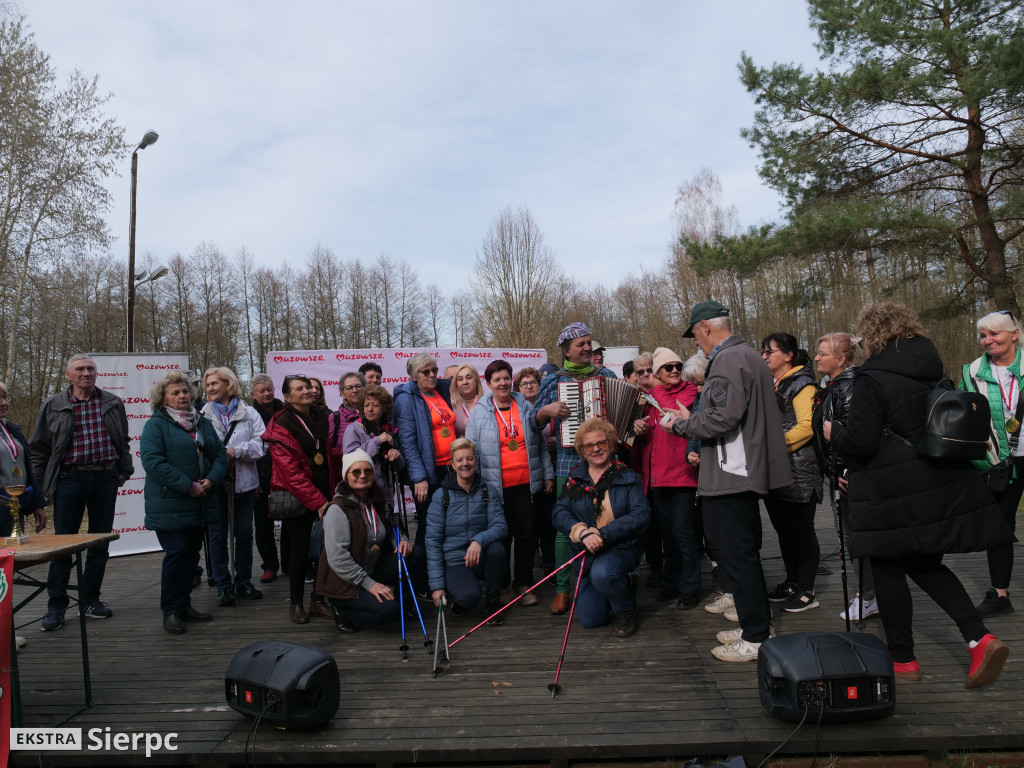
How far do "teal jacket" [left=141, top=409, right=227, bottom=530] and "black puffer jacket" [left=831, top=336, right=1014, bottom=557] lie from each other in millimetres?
4202

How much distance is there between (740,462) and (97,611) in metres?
4.90

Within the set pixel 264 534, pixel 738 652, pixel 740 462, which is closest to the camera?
pixel 740 462

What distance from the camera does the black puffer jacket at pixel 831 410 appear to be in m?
3.88

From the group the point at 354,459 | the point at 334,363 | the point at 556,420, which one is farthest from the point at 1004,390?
the point at 334,363

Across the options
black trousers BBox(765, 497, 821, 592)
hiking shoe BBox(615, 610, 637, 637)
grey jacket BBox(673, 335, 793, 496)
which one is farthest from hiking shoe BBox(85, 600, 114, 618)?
black trousers BBox(765, 497, 821, 592)

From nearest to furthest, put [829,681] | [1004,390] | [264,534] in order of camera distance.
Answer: [829,681], [1004,390], [264,534]

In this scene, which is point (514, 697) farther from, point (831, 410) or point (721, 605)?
point (831, 410)

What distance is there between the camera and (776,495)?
14.7 ft

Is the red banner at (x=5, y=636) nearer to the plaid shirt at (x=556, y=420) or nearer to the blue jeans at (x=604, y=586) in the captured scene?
the blue jeans at (x=604, y=586)

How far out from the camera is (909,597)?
10.7 ft

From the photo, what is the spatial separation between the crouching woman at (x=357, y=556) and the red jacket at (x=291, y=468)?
14.9 inches

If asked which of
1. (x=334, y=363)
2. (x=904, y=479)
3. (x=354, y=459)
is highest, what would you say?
(x=334, y=363)

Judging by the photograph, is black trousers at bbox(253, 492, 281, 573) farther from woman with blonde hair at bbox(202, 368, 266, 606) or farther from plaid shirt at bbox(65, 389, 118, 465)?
plaid shirt at bbox(65, 389, 118, 465)

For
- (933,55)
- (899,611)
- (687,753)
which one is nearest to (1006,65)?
(933,55)
